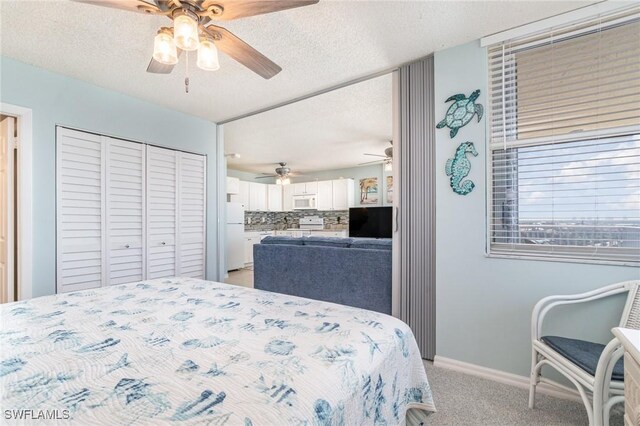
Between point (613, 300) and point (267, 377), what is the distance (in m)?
2.04

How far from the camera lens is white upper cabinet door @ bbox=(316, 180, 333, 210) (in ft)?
23.1

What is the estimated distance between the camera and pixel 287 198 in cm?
778

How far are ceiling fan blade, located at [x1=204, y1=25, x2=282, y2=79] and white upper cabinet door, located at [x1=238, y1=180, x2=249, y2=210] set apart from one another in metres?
5.04

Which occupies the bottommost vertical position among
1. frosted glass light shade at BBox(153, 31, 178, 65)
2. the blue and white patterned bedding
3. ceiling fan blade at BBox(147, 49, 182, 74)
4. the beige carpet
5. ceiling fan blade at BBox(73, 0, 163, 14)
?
the beige carpet

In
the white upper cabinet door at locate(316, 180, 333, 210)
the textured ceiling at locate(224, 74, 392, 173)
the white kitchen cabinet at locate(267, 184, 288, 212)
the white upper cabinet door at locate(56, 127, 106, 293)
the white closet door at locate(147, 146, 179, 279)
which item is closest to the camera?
the white upper cabinet door at locate(56, 127, 106, 293)

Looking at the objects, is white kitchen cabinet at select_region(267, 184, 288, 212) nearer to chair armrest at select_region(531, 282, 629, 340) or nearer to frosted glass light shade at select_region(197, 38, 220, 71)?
frosted glass light shade at select_region(197, 38, 220, 71)

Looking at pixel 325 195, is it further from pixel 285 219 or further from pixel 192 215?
pixel 192 215

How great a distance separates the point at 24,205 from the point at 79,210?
378 mm

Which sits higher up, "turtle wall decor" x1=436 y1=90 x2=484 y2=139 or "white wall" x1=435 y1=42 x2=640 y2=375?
"turtle wall decor" x1=436 y1=90 x2=484 y2=139

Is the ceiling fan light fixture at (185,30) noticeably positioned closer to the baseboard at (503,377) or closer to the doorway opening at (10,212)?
the doorway opening at (10,212)

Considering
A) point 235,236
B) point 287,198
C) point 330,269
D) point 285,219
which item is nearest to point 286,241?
point 330,269

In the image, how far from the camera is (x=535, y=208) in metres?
1.94

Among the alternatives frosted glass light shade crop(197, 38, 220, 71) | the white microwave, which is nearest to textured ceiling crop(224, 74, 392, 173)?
the white microwave

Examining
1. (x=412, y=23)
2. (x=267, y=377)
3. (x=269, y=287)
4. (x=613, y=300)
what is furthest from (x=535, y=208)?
(x=269, y=287)
